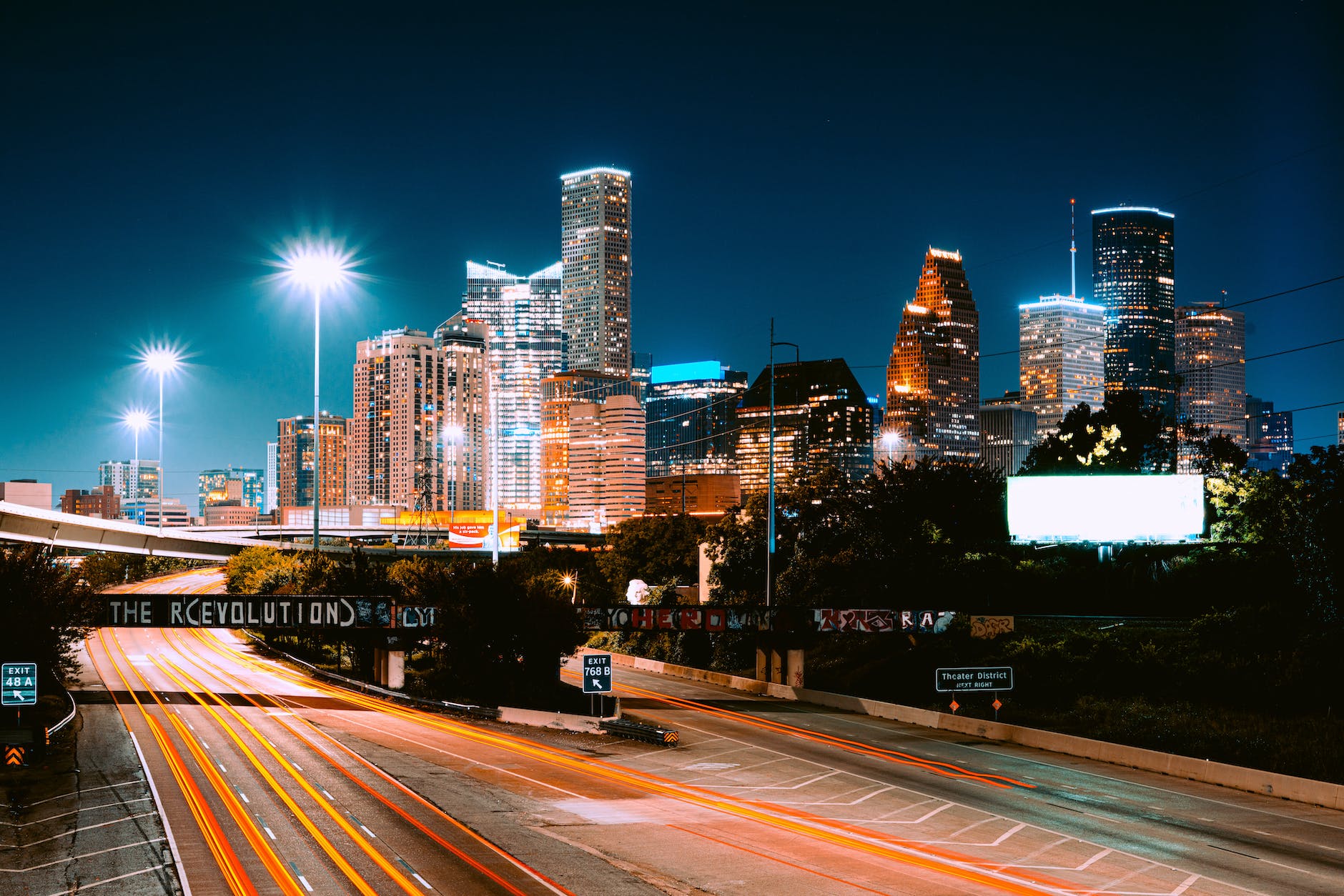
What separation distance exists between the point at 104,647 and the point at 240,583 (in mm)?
21642

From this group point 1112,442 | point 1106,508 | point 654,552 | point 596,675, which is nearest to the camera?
point 596,675

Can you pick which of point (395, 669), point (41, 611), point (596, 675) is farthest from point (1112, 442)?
point (41, 611)

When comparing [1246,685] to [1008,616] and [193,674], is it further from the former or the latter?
[193,674]

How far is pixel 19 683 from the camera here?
37344mm

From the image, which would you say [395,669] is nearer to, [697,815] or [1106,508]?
[697,815]

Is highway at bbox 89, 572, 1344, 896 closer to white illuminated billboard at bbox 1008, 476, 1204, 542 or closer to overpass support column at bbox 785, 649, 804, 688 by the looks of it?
overpass support column at bbox 785, 649, 804, 688

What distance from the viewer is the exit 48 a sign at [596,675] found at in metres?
44.9

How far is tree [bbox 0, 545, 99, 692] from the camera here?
44531 millimetres

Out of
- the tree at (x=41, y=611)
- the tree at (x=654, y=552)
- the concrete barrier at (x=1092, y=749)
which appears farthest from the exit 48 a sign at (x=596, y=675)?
the tree at (x=654, y=552)

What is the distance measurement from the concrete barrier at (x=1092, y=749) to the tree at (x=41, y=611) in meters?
34.0

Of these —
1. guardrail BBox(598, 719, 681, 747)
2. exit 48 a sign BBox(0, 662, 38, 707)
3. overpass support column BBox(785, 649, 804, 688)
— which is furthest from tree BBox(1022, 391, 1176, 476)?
exit 48 a sign BBox(0, 662, 38, 707)

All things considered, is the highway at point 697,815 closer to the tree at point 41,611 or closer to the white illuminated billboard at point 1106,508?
the tree at point 41,611

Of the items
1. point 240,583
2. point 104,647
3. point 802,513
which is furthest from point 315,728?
point 240,583

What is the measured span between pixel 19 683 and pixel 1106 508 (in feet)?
193
